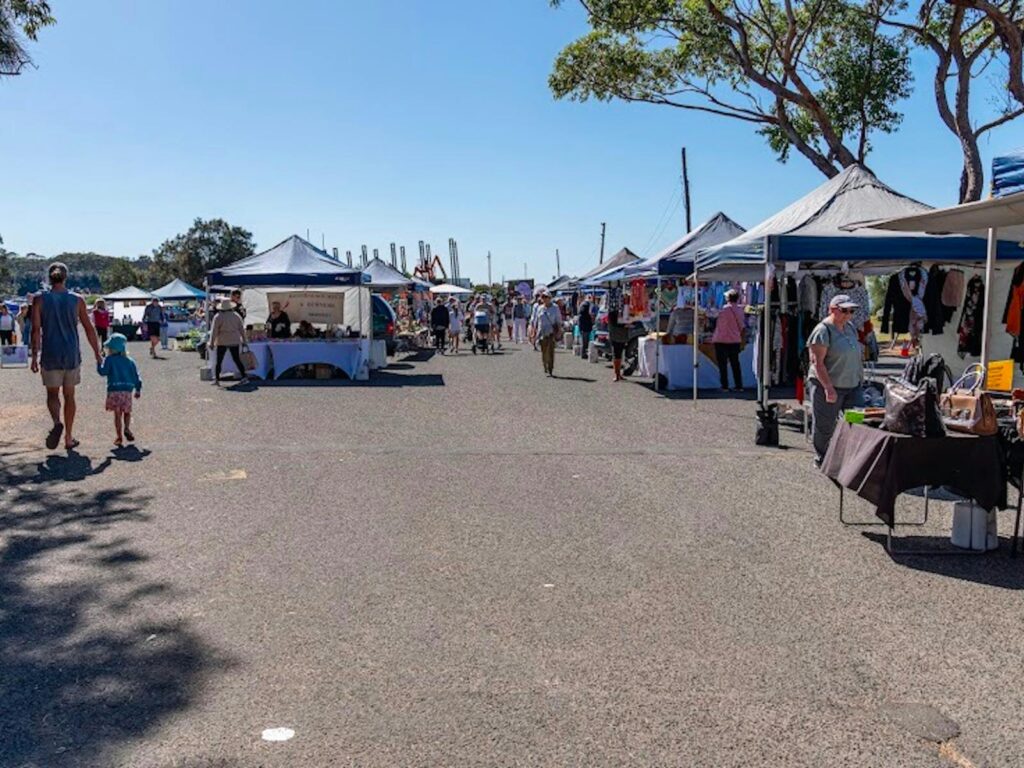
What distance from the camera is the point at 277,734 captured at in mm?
3576

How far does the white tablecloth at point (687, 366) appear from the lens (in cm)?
1625

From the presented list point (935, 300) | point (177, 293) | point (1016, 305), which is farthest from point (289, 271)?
point (177, 293)

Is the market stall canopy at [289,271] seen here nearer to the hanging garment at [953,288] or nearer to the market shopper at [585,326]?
the market shopper at [585,326]

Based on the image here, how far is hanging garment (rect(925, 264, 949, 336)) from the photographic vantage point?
1241 cm

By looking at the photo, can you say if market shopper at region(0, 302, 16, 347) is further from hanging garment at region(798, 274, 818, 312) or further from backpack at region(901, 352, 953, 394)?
backpack at region(901, 352, 953, 394)

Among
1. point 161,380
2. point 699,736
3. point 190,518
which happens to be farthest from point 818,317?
point 161,380

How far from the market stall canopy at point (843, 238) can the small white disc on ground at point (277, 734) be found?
27.6ft

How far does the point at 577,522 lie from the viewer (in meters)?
6.85

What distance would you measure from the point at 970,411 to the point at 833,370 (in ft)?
7.10

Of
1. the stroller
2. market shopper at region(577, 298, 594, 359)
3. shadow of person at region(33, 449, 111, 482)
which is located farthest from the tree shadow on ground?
the stroller

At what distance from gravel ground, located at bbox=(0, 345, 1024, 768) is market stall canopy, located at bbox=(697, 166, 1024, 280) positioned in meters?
2.61

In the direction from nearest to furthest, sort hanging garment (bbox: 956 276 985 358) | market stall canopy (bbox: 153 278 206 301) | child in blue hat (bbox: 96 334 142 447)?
1. child in blue hat (bbox: 96 334 142 447)
2. hanging garment (bbox: 956 276 985 358)
3. market stall canopy (bbox: 153 278 206 301)

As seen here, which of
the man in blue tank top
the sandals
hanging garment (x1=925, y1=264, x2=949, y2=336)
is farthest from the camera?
hanging garment (x1=925, y1=264, x2=949, y2=336)

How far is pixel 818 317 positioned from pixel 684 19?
11.0 metres
